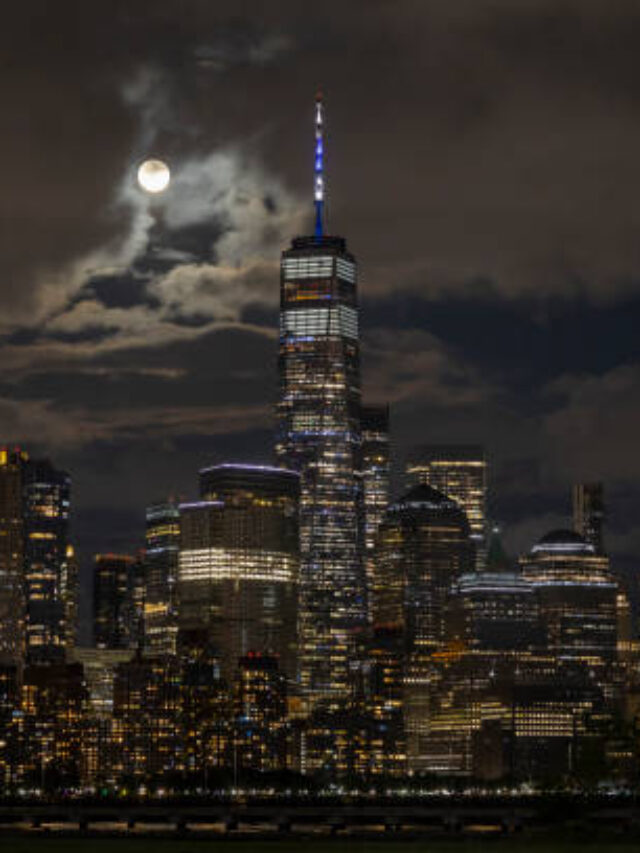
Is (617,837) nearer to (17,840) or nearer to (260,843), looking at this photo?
(260,843)

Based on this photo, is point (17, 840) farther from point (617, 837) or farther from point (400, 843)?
point (617, 837)

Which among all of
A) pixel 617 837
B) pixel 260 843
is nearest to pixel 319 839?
pixel 260 843

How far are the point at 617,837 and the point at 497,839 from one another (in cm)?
1181

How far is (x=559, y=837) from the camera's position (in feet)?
596

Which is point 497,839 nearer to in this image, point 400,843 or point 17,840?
point 400,843

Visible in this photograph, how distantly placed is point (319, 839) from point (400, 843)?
472 inches

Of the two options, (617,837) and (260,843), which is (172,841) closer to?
(260,843)

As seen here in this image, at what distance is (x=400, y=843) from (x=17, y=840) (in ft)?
114

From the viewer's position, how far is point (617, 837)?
588ft

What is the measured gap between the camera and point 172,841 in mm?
185500

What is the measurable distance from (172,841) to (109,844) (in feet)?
26.3

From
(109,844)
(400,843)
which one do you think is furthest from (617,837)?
(109,844)

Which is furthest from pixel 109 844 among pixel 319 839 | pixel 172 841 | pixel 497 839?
pixel 497 839

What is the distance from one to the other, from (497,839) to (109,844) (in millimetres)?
35667
